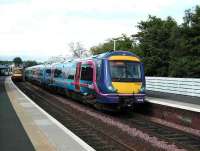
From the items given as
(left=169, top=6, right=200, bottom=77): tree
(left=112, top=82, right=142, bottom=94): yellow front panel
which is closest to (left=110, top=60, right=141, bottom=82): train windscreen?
(left=112, top=82, right=142, bottom=94): yellow front panel

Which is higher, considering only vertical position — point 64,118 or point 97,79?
point 97,79

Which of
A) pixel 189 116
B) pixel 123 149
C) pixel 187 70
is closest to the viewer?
pixel 123 149

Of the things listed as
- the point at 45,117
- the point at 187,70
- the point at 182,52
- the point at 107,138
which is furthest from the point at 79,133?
the point at 182,52

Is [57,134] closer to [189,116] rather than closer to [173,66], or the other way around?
[189,116]

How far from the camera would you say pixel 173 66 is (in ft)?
121

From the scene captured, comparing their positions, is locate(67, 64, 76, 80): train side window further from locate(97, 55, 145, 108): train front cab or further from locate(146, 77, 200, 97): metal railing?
locate(146, 77, 200, 97): metal railing

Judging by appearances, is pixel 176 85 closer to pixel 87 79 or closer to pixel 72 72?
pixel 72 72

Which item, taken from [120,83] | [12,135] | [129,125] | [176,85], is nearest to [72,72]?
[176,85]

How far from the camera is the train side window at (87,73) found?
19.2 m

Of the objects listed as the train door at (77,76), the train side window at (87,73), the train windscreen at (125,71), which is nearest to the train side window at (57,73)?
the train door at (77,76)

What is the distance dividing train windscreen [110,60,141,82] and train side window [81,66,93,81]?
61.5 inches

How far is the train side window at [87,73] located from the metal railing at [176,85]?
6664 mm

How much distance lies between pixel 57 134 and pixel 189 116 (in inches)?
208

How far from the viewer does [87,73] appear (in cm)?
1995
